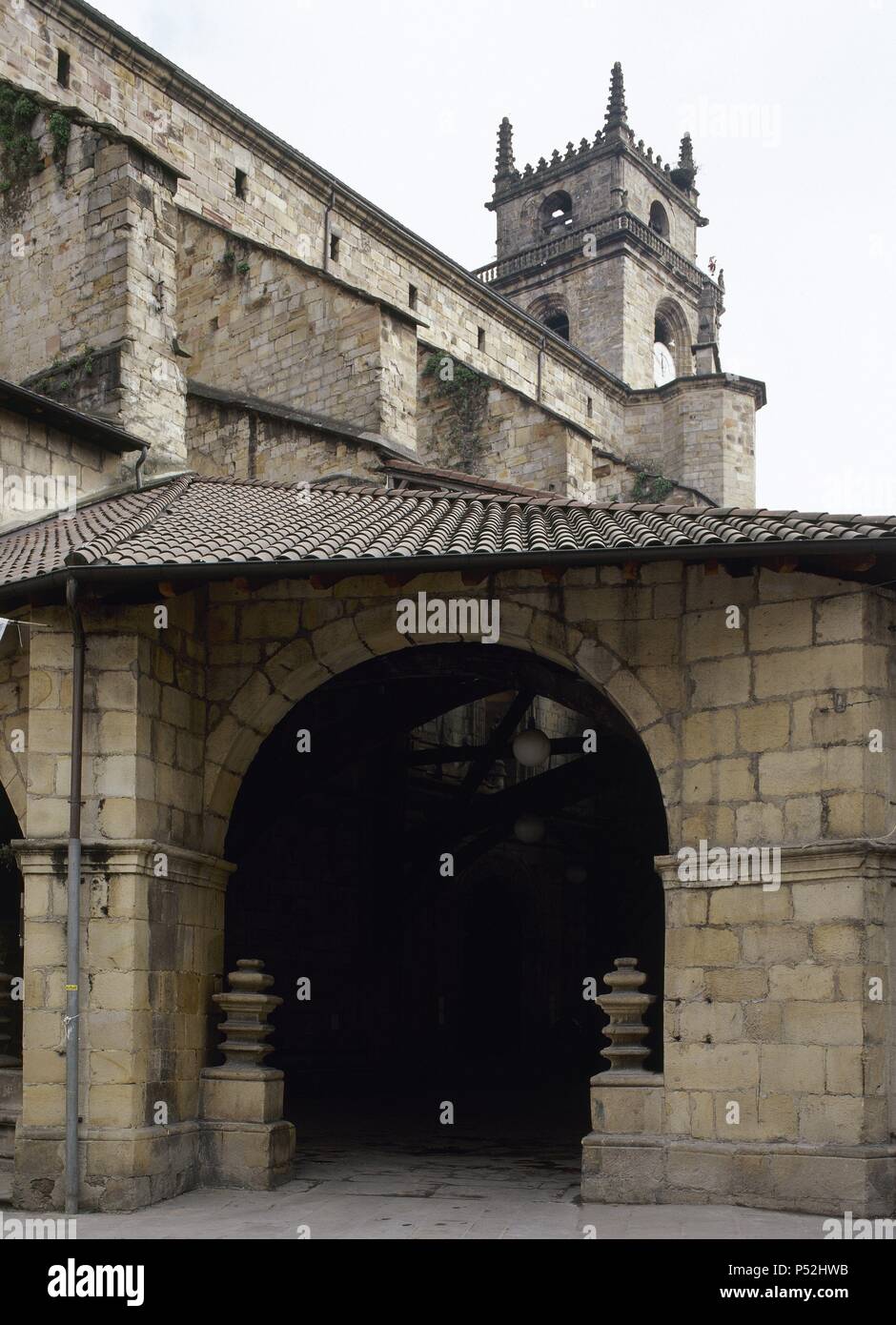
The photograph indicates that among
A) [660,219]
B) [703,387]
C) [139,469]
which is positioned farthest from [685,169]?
[139,469]

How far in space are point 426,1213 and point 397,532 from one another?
13.4 feet

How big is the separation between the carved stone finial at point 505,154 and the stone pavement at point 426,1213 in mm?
39650

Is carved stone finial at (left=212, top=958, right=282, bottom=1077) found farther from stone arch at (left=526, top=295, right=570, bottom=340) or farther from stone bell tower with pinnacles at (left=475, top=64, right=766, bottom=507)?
stone arch at (left=526, top=295, right=570, bottom=340)

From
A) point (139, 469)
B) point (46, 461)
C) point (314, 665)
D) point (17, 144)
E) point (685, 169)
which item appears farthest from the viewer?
point (685, 169)

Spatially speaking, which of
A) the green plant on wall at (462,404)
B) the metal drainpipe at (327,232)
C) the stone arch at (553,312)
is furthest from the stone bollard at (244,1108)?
the stone arch at (553,312)

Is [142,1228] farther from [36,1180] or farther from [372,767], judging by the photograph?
[372,767]

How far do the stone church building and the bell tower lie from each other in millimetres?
20829

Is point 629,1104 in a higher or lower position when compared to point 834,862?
lower

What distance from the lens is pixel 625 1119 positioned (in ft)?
28.2

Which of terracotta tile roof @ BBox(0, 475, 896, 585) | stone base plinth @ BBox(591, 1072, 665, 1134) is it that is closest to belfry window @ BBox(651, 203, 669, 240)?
terracotta tile roof @ BBox(0, 475, 896, 585)

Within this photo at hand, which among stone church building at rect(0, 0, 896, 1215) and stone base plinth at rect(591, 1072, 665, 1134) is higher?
stone church building at rect(0, 0, 896, 1215)

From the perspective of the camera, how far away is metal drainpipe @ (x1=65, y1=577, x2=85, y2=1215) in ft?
27.7

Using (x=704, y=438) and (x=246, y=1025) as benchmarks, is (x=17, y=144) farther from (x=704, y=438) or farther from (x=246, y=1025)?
(x=704, y=438)

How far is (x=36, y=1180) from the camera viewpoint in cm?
855
